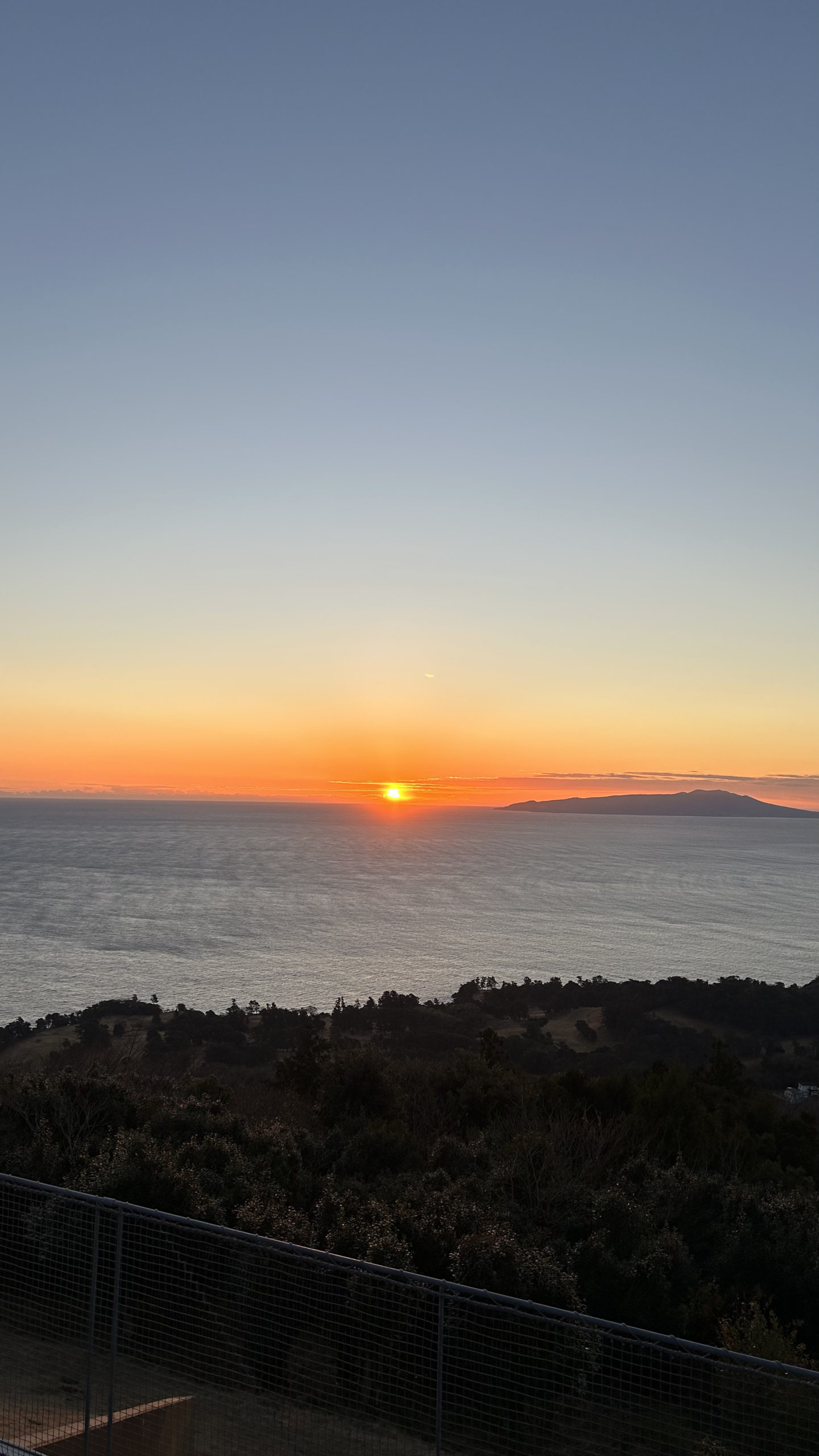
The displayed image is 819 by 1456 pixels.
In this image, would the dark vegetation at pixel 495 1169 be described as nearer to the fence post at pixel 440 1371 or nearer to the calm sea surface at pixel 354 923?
the fence post at pixel 440 1371

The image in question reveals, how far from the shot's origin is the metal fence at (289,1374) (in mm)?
5812

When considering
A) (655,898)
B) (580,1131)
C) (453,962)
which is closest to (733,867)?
(655,898)

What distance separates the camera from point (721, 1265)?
41.1 feet

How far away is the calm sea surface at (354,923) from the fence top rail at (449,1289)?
4405 cm

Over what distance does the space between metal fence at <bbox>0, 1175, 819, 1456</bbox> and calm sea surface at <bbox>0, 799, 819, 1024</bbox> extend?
1666 inches

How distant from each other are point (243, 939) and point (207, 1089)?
5237 centimetres

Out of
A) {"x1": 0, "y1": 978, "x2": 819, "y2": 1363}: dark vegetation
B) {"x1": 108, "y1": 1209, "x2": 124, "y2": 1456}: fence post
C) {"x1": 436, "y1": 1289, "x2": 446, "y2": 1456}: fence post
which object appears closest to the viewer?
{"x1": 436, "y1": 1289, "x2": 446, "y2": 1456}: fence post

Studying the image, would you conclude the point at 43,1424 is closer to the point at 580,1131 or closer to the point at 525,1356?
the point at 525,1356

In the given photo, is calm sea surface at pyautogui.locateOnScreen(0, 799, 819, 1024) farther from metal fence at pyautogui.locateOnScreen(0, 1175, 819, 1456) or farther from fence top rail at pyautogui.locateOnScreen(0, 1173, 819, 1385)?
fence top rail at pyautogui.locateOnScreen(0, 1173, 819, 1385)

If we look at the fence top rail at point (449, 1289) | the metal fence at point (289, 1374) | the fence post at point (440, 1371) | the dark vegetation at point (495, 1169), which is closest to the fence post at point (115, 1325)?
the metal fence at point (289, 1374)

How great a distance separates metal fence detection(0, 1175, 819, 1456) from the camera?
581 cm

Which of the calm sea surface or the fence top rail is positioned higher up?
the fence top rail

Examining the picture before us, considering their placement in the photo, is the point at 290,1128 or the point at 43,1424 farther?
the point at 290,1128

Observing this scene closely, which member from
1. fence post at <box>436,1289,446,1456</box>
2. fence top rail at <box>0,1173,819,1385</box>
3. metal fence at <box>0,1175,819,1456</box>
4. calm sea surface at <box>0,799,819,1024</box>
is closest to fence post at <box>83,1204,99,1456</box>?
metal fence at <box>0,1175,819,1456</box>
